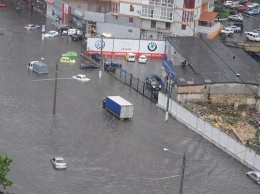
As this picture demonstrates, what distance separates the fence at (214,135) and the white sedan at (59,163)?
46.9 feet

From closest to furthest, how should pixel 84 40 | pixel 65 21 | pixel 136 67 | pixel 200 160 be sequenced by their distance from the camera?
pixel 200 160 → pixel 136 67 → pixel 84 40 → pixel 65 21

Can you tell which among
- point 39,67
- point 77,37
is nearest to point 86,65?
point 39,67

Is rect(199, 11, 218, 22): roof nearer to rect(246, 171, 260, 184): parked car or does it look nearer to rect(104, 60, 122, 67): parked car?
rect(104, 60, 122, 67): parked car

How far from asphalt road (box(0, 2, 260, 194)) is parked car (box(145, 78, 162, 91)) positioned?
2.35m

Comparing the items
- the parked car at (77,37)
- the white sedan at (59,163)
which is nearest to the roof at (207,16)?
the parked car at (77,37)

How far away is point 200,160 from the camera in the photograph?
61531 millimetres

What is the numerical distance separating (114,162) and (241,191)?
10058mm

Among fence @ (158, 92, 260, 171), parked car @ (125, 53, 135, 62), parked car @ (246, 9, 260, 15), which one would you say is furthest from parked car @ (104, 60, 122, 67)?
parked car @ (246, 9, 260, 15)

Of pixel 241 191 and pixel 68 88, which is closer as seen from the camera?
pixel 241 191

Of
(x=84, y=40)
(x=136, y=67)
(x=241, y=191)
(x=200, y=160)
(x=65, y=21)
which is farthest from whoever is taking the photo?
(x=65, y=21)

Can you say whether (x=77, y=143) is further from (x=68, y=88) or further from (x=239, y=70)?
(x=239, y=70)

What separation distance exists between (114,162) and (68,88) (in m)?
19.0

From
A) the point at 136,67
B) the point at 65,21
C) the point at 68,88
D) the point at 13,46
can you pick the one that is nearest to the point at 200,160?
the point at 68,88

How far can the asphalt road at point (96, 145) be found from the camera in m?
55.9
